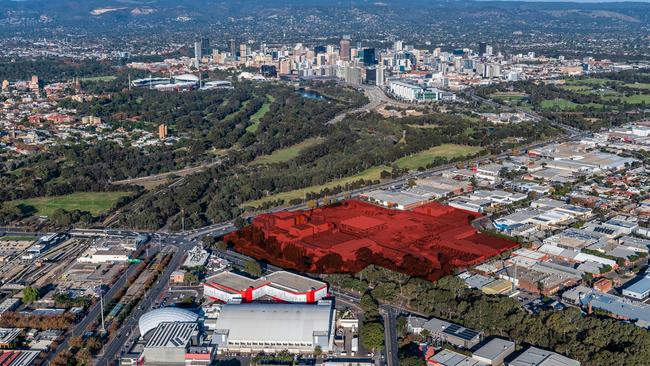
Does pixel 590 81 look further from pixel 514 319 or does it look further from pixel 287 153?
pixel 514 319

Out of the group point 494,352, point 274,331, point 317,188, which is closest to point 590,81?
point 317,188

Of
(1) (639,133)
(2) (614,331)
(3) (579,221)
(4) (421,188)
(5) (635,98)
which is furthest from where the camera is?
(5) (635,98)

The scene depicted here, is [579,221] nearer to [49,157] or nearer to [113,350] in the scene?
[113,350]

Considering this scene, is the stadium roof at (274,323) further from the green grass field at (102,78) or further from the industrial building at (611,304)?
the green grass field at (102,78)

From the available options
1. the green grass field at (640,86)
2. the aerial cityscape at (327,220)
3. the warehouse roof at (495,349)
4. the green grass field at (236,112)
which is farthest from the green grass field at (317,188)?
the green grass field at (640,86)

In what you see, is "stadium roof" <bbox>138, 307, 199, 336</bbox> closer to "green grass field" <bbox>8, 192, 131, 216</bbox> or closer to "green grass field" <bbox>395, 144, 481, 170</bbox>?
"green grass field" <bbox>8, 192, 131, 216</bbox>

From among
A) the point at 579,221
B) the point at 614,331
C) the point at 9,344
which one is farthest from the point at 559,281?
the point at 9,344

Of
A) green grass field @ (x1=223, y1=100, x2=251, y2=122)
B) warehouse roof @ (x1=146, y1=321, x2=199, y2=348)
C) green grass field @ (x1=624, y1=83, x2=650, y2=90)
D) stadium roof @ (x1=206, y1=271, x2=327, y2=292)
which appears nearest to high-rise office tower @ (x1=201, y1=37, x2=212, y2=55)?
green grass field @ (x1=223, y1=100, x2=251, y2=122)
